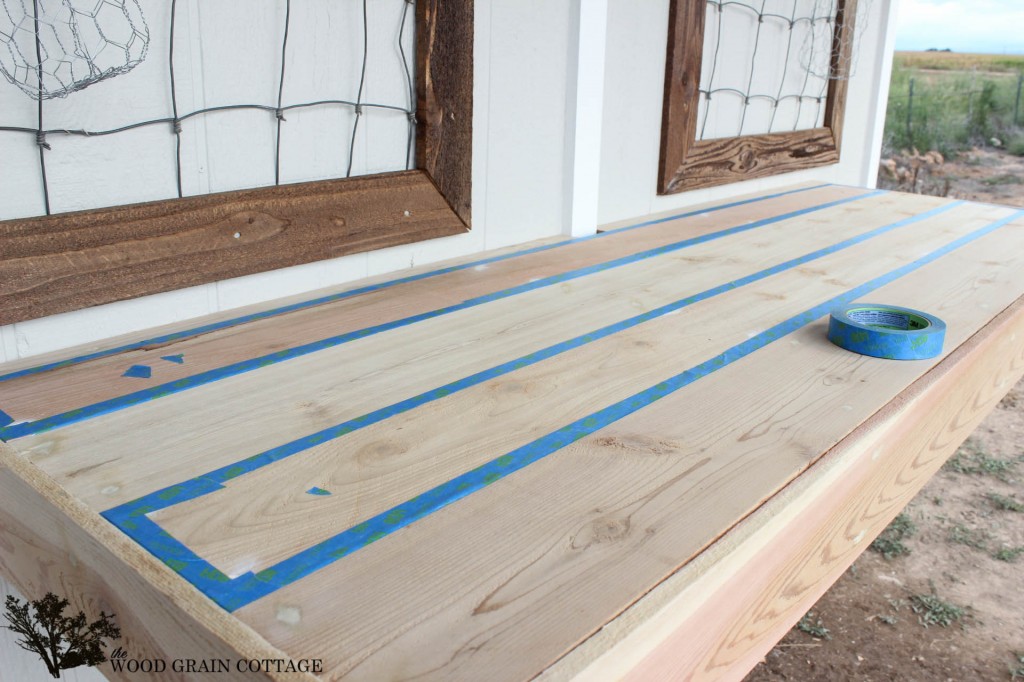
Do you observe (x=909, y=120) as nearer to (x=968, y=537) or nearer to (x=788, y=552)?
(x=968, y=537)

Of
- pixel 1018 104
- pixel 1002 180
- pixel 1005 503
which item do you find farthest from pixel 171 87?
pixel 1018 104

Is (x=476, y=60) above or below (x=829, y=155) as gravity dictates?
above

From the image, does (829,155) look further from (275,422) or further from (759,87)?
(275,422)

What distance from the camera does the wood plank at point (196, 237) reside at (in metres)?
1.02

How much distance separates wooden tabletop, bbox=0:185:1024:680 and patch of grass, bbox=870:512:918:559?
43.2 inches

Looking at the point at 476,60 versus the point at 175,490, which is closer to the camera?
the point at 175,490

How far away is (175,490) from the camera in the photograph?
74cm

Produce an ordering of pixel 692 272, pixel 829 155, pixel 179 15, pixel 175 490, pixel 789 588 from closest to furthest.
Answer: pixel 175 490, pixel 789 588, pixel 179 15, pixel 692 272, pixel 829 155

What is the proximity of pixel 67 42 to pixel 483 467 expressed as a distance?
71 centimetres

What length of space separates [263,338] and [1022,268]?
1.35 metres

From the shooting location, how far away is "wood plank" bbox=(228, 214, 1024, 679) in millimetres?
560

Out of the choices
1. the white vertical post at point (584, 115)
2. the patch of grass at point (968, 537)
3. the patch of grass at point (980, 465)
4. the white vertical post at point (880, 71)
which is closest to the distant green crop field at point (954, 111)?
the white vertical post at point (880, 71)

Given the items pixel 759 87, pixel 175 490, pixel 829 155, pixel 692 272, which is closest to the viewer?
pixel 175 490

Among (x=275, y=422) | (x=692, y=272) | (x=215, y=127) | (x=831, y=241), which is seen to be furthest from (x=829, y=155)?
(x=275, y=422)
